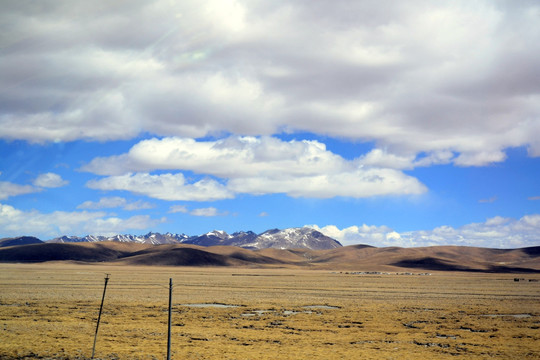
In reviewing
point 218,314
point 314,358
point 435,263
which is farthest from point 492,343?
point 435,263

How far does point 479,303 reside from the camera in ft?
164

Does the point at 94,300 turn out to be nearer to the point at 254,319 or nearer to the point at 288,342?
the point at 254,319

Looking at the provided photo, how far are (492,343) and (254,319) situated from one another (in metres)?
15.8

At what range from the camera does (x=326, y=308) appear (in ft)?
142

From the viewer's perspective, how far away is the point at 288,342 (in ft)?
87.0

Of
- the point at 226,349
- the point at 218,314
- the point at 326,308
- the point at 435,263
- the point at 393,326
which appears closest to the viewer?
the point at 226,349

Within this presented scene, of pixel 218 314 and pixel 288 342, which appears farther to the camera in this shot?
pixel 218 314

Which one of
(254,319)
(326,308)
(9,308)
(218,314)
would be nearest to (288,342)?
(254,319)

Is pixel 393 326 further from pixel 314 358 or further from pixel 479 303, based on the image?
pixel 479 303

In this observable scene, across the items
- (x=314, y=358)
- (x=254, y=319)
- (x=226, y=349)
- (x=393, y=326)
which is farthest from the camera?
(x=254, y=319)

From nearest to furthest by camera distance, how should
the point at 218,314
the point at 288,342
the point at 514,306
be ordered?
the point at 288,342 → the point at 218,314 → the point at 514,306

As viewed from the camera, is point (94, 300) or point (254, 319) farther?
point (94, 300)

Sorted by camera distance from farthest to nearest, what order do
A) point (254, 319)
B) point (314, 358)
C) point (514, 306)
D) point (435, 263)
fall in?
point (435, 263), point (514, 306), point (254, 319), point (314, 358)

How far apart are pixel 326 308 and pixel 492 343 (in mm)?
18149
